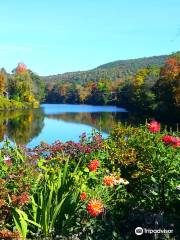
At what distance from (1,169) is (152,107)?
7119cm

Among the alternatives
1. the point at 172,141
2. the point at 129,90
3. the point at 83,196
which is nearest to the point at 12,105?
the point at 129,90

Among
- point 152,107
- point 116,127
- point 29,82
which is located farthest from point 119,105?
point 116,127

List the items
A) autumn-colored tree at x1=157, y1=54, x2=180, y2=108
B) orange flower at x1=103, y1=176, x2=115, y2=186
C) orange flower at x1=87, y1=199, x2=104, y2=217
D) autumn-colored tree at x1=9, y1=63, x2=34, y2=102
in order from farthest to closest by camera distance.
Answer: autumn-colored tree at x1=9, y1=63, x2=34, y2=102 → autumn-colored tree at x1=157, y1=54, x2=180, y2=108 → orange flower at x1=103, y1=176, x2=115, y2=186 → orange flower at x1=87, y1=199, x2=104, y2=217

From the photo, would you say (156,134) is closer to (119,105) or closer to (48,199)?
(48,199)

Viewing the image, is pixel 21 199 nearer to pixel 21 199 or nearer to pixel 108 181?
pixel 21 199

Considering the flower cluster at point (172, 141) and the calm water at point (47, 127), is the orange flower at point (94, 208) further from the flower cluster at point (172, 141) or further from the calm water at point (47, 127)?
the calm water at point (47, 127)

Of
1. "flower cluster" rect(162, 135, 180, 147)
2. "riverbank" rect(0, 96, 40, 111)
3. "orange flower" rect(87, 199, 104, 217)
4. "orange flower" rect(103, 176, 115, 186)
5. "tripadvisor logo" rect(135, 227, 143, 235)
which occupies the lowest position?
"riverbank" rect(0, 96, 40, 111)

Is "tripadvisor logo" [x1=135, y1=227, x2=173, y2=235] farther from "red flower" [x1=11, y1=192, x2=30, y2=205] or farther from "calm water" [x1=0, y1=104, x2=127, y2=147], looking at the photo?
"calm water" [x1=0, y1=104, x2=127, y2=147]

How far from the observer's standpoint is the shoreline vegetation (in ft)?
20.5

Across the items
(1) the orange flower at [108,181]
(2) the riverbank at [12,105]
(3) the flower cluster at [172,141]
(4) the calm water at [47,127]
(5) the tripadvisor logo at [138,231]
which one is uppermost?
(3) the flower cluster at [172,141]

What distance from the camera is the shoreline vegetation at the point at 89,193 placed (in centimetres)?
624

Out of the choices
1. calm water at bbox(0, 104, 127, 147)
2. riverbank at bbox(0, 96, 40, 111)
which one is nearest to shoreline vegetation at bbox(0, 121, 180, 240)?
calm water at bbox(0, 104, 127, 147)

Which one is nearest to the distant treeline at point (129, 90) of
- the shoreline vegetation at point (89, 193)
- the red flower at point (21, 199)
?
the shoreline vegetation at point (89, 193)

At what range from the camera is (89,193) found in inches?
273
